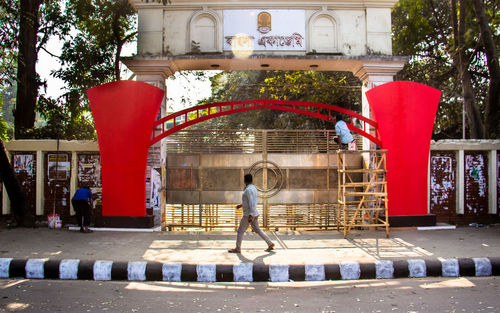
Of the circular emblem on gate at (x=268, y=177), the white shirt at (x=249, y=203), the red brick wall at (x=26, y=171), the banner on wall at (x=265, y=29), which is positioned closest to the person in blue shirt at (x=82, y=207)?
the red brick wall at (x=26, y=171)

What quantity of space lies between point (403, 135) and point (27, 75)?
949cm

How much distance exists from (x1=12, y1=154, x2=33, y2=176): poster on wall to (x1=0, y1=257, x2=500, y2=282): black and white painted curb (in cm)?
416

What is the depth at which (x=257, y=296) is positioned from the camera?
5.09m

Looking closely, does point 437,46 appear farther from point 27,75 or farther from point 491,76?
point 27,75

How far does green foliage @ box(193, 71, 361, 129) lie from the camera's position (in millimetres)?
16281

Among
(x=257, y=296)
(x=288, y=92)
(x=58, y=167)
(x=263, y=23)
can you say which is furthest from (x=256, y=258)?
(x=288, y=92)

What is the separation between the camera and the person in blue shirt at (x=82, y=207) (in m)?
8.97

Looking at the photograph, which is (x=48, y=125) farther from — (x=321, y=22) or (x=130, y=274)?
(x=321, y=22)

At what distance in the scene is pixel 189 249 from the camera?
733 cm

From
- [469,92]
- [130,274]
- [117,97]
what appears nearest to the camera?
[130,274]

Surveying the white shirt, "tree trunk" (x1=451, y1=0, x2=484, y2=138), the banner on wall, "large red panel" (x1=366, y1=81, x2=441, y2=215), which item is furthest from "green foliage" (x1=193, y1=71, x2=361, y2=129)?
the white shirt

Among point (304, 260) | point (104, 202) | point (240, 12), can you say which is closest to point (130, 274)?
point (304, 260)

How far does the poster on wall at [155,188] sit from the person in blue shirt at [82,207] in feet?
4.27

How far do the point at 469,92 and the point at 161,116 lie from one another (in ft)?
28.8
